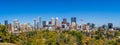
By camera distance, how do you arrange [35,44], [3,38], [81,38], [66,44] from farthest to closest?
1. [81,38]
2. [3,38]
3. [66,44]
4. [35,44]

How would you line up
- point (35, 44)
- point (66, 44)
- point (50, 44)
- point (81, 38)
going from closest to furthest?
point (35, 44) < point (50, 44) < point (66, 44) < point (81, 38)

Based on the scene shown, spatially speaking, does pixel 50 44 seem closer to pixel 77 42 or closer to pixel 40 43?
pixel 40 43

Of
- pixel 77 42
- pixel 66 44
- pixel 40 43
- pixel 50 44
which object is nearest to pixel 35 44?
pixel 40 43

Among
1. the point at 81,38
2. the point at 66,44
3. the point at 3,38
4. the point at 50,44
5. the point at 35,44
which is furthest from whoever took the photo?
the point at 81,38

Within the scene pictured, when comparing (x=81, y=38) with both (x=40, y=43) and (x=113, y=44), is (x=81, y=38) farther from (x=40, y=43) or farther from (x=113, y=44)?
(x=40, y=43)

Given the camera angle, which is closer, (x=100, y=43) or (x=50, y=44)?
(x=50, y=44)

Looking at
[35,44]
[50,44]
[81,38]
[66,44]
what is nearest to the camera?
[35,44]

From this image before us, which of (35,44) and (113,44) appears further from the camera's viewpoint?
(113,44)

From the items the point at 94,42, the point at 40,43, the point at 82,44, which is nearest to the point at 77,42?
the point at 82,44
